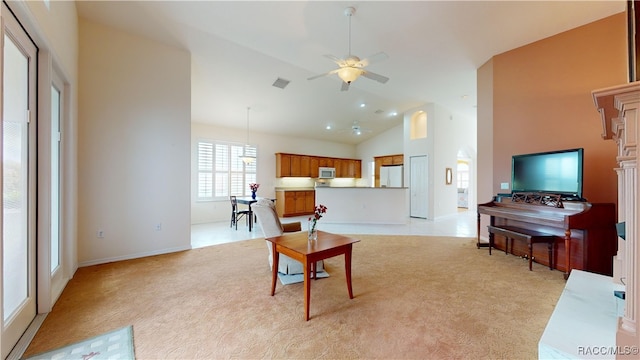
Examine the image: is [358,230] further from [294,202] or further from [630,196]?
[630,196]

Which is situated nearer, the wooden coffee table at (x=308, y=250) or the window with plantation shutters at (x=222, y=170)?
the wooden coffee table at (x=308, y=250)

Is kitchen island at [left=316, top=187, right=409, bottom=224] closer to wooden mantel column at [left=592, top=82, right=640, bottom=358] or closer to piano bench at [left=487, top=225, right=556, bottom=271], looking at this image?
piano bench at [left=487, top=225, right=556, bottom=271]

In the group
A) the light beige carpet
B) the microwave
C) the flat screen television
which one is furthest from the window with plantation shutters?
the flat screen television

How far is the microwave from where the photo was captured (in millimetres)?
9430

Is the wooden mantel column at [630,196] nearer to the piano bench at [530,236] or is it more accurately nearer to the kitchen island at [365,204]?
the piano bench at [530,236]

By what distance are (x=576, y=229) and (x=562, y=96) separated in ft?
6.87

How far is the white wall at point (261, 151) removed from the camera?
7023mm

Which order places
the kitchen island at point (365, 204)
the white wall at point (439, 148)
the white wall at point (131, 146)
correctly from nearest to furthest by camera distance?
the white wall at point (131, 146)
the kitchen island at point (365, 204)
the white wall at point (439, 148)

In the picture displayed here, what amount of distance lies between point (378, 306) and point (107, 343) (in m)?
2.23

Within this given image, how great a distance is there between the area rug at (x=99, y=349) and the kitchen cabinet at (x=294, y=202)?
6337 millimetres

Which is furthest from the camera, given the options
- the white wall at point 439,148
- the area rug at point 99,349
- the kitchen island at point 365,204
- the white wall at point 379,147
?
the white wall at point 379,147

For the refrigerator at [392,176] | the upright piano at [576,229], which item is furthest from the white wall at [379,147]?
the upright piano at [576,229]

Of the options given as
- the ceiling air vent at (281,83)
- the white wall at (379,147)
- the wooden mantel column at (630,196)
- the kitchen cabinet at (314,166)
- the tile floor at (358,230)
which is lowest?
the tile floor at (358,230)

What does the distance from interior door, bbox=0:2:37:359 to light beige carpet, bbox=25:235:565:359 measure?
0.26 m
